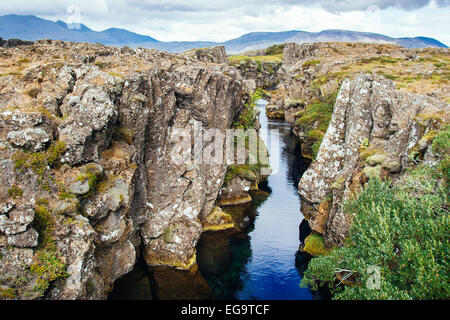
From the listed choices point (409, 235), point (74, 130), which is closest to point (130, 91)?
point (74, 130)

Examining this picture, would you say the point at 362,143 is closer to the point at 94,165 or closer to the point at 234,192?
the point at 234,192

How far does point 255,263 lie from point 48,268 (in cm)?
2306

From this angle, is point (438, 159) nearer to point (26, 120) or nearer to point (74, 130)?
point (74, 130)

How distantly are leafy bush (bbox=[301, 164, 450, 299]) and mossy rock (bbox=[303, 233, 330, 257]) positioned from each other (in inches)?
564

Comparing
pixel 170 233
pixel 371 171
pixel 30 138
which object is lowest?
pixel 170 233

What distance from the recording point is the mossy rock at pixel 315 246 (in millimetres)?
35594

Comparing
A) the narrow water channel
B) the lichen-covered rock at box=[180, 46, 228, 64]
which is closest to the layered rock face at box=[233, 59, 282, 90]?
the lichen-covered rock at box=[180, 46, 228, 64]

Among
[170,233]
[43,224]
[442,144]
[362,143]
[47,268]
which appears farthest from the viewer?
[362,143]

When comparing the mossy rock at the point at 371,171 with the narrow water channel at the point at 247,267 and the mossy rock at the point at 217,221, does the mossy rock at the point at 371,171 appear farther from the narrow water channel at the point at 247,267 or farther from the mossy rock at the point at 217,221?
the mossy rock at the point at 217,221

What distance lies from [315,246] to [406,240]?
21.0 meters

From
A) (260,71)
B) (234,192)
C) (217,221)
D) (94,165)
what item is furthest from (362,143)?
(260,71)

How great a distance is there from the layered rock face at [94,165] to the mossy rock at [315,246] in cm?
1342

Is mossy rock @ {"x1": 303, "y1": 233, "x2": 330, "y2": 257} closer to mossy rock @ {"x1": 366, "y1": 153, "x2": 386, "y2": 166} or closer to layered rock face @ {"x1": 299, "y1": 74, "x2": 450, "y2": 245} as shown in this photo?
layered rock face @ {"x1": 299, "y1": 74, "x2": 450, "y2": 245}

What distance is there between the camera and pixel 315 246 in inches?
1426
